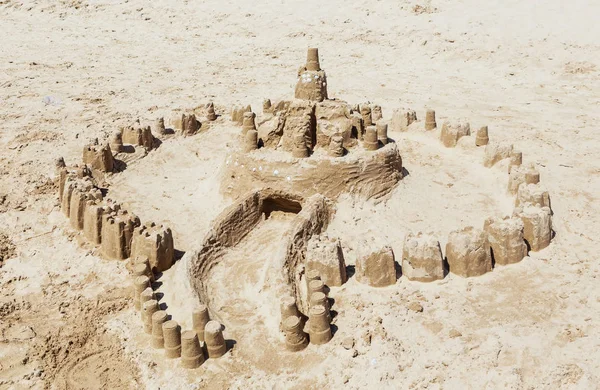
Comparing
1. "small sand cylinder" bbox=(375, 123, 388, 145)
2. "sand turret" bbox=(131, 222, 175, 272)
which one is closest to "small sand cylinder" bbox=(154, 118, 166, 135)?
"sand turret" bbox=(131, 222, 175, 272)

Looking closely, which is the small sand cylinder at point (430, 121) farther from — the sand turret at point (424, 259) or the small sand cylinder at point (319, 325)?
the small sand cylinder at point (319, 325)

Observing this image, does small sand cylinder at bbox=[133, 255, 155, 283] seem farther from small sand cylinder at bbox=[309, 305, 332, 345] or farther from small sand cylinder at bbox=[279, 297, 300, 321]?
small sand cylinder at bbox=[309, 305, 332, 345]

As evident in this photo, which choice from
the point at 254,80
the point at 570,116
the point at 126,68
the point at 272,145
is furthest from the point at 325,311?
the point at 126,68

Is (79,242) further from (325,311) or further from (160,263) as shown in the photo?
(325,311)

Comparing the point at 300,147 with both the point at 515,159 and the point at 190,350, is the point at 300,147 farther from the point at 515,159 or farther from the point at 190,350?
the point at 190,350

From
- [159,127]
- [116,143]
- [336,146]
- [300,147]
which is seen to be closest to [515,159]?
[336,146]

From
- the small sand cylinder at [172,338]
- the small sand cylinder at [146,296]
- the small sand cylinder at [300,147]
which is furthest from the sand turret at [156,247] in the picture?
the small sand cylinder at [300,147]
